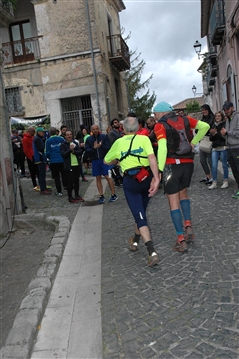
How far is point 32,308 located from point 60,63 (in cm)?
1596

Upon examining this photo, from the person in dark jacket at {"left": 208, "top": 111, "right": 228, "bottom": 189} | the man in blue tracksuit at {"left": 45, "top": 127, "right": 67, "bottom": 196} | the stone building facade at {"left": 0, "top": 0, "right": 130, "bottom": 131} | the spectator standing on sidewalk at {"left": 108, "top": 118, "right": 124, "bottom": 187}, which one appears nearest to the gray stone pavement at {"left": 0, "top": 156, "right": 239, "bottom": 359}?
the person in dark jacket at {"left": 208, "top": 111, "right": 228, "bottom": 189}

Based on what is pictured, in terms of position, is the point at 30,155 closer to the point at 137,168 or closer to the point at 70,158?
the point at 70,158

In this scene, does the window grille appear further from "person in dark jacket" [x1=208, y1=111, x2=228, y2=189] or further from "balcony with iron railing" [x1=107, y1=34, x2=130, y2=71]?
"person in dark jacket" [x1=208, y1=111, x2=228, y2=189]

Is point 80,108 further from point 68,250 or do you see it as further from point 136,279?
point 136,279

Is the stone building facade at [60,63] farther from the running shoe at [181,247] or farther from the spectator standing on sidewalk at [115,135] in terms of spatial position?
the running shoe at [181,247]

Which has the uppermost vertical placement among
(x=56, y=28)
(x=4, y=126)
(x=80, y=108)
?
(x=56, y=28)

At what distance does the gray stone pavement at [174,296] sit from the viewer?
2762 millimetres

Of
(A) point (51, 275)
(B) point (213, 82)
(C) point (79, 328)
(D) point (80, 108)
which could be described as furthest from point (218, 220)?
(B) point (213, 82)

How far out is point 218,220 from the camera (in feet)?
18.8

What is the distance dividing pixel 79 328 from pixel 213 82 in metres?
20.3

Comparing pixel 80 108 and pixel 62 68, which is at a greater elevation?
pixel 62 68

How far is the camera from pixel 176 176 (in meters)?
4.57

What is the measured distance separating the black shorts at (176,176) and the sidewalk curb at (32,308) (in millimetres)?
1771

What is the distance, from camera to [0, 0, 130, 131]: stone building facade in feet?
56.4
